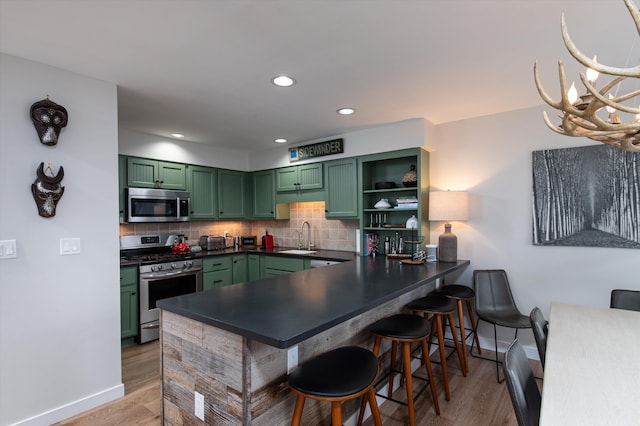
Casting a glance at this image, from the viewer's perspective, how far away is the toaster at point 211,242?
14.8ft

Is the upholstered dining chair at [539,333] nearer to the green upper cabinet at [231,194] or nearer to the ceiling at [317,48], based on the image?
the ceiling at [317,48]

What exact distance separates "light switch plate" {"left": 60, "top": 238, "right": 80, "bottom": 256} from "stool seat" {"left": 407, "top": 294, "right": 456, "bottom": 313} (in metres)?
2.42

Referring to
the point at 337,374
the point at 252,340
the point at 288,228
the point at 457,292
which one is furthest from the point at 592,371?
the point at 288,228

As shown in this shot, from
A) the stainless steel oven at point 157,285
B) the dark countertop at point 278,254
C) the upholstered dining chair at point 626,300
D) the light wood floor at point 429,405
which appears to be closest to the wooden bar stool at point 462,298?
the light wood floor at point 429,405

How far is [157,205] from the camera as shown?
→ 3.91 m

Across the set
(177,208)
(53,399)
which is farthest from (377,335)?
(177,208)

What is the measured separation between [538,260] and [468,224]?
0.68m

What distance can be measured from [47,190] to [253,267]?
9.01ft

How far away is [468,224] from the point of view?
11.0ft

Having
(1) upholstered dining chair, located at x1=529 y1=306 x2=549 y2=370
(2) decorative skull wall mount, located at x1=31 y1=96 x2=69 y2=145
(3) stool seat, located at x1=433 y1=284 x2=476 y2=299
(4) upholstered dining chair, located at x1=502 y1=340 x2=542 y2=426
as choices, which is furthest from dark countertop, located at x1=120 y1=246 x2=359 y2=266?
(4) upholstered dining chair, located at x1=502 y1=340 x2=542 y2=426

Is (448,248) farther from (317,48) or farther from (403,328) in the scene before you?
(317,48)

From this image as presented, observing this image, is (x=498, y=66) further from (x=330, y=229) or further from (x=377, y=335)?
(x=330, y=229)

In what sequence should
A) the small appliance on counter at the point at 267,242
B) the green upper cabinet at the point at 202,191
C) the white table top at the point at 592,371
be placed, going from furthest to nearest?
1. the small appliance on counter at the point at 267,242
2. the green upper cabinet at the point at 202,191
3. the white table top at the point at 592,371

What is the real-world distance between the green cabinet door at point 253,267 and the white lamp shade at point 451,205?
247 cm
